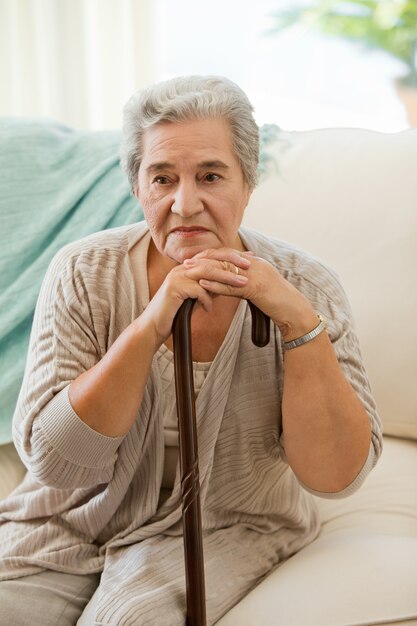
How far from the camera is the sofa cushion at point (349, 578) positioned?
1331 mm

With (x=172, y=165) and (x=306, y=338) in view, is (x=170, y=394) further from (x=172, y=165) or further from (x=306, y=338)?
(x=172, y=165)

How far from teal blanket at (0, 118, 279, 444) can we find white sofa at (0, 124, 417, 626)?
10cm

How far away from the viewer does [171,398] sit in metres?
1.52

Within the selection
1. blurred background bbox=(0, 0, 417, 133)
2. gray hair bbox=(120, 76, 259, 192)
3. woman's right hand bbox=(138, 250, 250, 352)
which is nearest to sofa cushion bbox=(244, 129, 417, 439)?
gray hair bbox=(120, 76, 259, 192)

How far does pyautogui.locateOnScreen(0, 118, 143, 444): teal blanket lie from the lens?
6.30 feet

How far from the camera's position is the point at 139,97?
1387 millimetres

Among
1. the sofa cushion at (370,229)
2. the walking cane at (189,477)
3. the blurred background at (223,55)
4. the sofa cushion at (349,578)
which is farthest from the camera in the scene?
the blurred background at (223,55)

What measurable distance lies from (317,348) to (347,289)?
54 centimetres

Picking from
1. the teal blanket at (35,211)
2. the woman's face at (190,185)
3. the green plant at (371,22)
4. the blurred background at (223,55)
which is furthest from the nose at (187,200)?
the green plant at (371,22)

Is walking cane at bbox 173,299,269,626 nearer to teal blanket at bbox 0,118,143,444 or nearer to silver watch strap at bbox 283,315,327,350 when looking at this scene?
silver watch strap at bbox 283,315,327,350

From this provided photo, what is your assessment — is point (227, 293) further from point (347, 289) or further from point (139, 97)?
point (347, 289)

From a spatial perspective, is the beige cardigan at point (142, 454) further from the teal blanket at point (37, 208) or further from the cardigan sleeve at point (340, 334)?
the teal blanket at point (37, 208)

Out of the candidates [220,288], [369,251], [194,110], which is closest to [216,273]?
[220,288]

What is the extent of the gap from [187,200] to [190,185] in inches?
1.2
